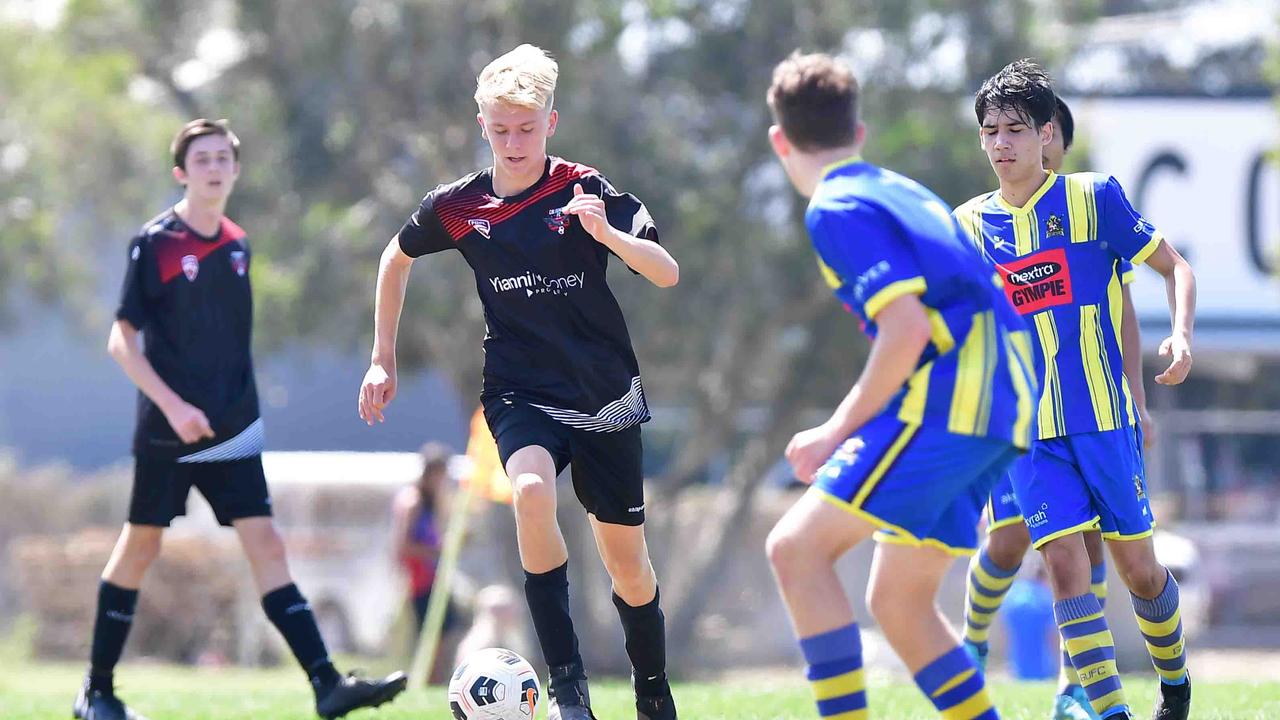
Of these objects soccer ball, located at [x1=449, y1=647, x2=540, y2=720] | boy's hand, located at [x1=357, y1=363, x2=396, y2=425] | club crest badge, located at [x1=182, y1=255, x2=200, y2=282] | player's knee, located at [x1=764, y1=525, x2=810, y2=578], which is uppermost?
club crest badge, located at [x1=182, y1=255, x2=200, y2=282]

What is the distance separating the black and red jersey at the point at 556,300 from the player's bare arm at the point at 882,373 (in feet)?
4.78

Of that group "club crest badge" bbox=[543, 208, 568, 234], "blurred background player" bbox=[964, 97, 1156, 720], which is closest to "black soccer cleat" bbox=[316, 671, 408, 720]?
"club crest badge" bbox=[543, 208, 568, 234]

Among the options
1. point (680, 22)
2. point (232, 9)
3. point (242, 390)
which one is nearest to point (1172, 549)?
point (680, 22)

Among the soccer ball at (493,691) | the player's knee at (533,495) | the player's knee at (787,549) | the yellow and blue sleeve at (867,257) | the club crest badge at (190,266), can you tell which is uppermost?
the club crest badge at (190,266)

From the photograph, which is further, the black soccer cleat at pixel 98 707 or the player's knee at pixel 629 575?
the black soccer cleat at pixel 98 707

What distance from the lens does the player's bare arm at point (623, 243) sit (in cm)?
512

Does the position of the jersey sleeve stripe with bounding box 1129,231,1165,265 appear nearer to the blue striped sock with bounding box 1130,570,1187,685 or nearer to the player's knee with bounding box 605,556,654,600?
the blue striped sock with bounding box 1130,570,1187,685

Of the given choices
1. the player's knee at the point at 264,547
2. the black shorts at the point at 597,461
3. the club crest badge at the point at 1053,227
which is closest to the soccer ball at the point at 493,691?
the black shorts at the point at 597,461

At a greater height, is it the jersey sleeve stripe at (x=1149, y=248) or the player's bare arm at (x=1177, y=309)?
the jersey sleeve stripe at (x=1149, y=248)

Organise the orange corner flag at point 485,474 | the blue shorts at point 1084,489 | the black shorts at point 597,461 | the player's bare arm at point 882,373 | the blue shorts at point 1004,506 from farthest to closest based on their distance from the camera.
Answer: the orange corner flag at point 485,474, the blue shorts at point 1004,506, the blue shorts at point 1084,489, the black shorts at point 597,461, the player's bare arm at point 882,373

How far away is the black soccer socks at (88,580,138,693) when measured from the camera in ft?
21.1

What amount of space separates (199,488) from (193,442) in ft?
0.82

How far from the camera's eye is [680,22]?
1797 cm

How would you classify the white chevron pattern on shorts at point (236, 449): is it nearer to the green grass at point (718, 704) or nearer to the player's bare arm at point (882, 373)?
the green grass at point (718, 704)
